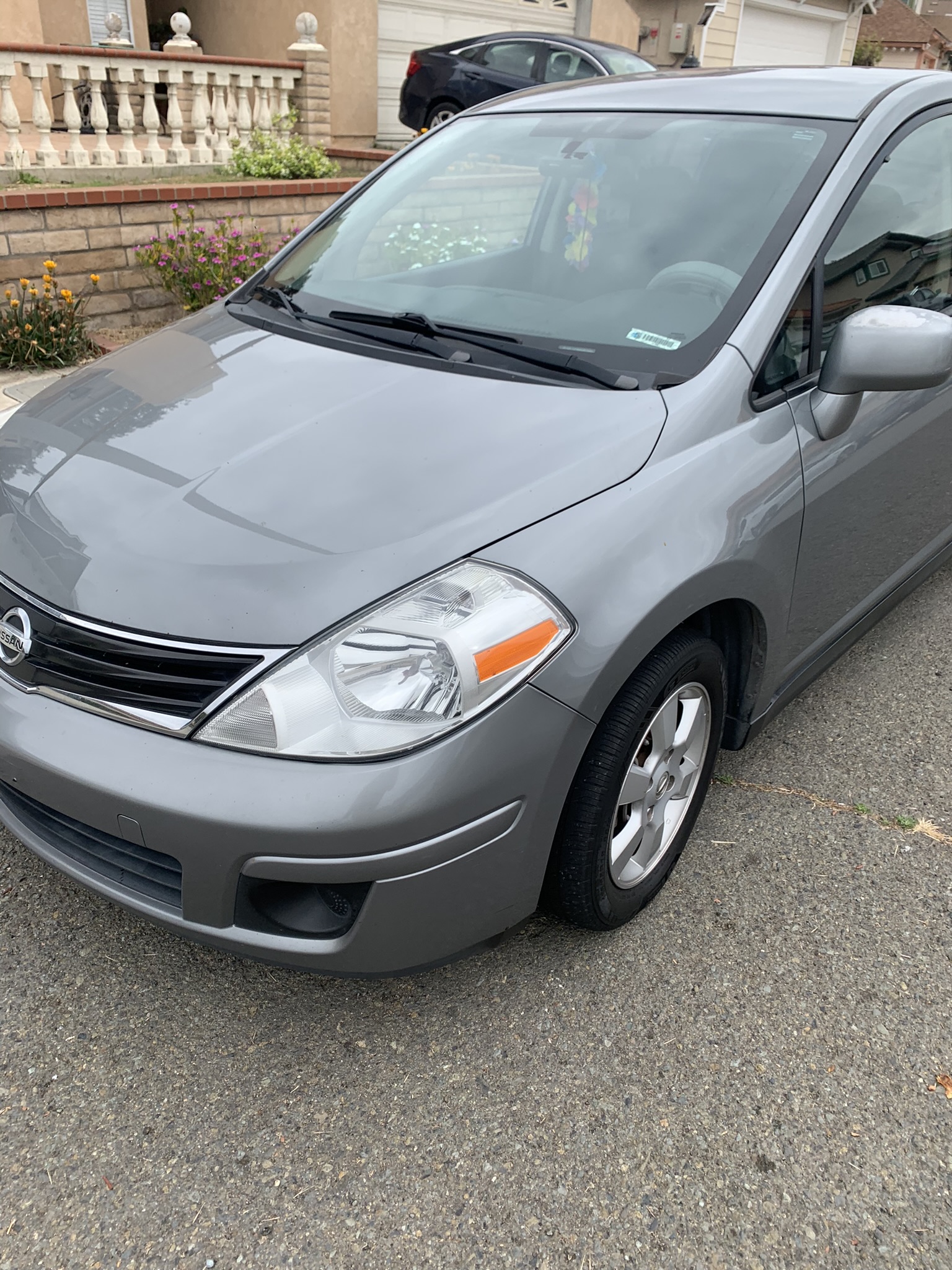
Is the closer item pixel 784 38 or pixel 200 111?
pixel 200 111

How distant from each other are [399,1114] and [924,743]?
1.94 meters

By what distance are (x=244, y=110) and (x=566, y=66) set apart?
14.3ft

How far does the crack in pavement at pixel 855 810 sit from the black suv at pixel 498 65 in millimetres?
10449

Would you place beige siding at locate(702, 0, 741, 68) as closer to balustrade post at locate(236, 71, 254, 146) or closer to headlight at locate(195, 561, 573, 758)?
balustrade post at locate(236, 71, 254, 146)

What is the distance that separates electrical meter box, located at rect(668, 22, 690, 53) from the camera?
55.5 ft

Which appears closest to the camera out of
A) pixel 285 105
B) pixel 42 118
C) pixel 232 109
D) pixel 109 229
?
pixel 109 229

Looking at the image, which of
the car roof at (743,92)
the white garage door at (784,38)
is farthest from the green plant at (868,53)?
the car roof at (743,92)

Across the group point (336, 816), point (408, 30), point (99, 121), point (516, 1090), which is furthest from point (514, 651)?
point (408, 30)

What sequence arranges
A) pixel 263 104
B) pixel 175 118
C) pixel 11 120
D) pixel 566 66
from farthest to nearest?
pixel 566 66
pixel 263 104
pixel 175 118
pixel 11 120

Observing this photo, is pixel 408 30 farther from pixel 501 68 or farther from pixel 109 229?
pixel 109 229

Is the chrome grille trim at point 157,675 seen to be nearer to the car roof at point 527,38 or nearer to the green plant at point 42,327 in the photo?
the green plant at point 42,327

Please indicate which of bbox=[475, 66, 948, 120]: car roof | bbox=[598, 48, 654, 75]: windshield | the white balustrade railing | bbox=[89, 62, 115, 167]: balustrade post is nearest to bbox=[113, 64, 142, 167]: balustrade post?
the white balustrade railing

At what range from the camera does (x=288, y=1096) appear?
6.11 ft

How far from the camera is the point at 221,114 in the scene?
8.24m
